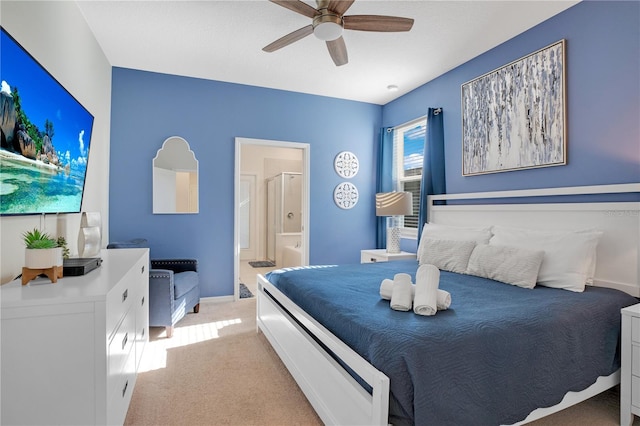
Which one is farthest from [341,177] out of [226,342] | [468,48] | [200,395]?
[200,395]

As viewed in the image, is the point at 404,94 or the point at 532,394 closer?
the point at 532,394

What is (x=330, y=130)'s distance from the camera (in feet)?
15.5

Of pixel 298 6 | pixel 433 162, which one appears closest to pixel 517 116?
pixel 433 162

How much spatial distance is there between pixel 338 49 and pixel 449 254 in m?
1.93

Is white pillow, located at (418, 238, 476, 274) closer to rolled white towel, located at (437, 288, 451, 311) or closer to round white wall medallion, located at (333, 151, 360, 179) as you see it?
rolled white towel, located at (437, 288, 451, 311)

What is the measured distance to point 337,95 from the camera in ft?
15.2

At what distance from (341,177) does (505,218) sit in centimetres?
232

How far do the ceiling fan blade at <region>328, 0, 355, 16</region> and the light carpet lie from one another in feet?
8.22

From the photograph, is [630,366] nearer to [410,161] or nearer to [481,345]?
[481,345]

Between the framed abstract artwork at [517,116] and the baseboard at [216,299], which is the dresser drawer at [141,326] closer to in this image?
the baseboard at [216,299]

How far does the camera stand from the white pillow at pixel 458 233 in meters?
2.88

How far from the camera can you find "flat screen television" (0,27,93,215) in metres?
1.47

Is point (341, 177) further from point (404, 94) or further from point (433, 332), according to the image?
point (433, 332)

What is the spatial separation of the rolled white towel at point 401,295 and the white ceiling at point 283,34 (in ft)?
6.87
